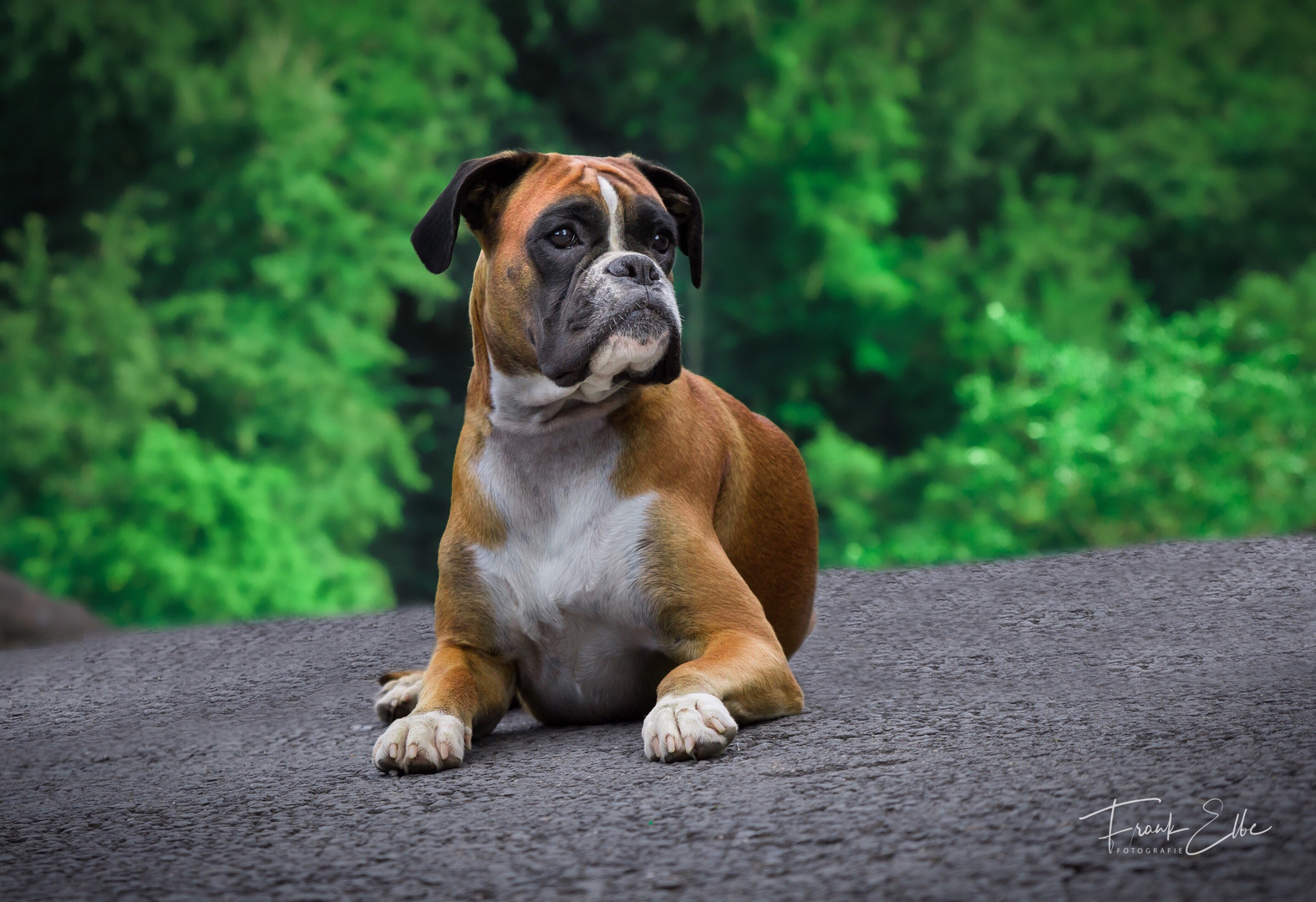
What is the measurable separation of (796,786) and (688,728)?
36 centimetres

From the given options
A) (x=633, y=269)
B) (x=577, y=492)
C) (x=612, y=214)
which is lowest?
(x=577, y=492)

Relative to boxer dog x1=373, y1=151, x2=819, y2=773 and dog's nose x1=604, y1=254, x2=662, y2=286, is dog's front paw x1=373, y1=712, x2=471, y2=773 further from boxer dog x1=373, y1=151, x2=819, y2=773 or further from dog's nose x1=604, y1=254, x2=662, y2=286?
dog's nose x1=604, y1=254, x2=662, y2=286

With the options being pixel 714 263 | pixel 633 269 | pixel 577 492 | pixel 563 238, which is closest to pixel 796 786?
pixel 577 492

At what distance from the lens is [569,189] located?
3.35 m

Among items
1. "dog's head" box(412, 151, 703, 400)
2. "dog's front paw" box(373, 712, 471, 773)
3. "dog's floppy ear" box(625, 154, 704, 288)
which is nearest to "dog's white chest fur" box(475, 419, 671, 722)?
"dog's head" box(412, 151, 703, 400)

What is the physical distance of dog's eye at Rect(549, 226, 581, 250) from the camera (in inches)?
131

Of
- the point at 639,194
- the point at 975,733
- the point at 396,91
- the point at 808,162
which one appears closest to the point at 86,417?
the point at 396,91

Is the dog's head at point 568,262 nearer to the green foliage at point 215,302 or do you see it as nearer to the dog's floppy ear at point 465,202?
the dog's floppy ear at point 465,202

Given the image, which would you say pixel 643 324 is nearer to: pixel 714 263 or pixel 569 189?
pixel 569 189

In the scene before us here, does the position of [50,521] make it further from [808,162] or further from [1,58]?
[808,162]

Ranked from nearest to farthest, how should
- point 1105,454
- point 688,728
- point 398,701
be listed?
1. point 688,728
2. point 398,701
3. point 1105,454
